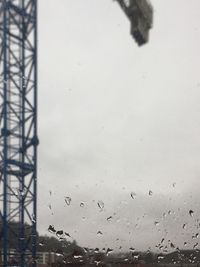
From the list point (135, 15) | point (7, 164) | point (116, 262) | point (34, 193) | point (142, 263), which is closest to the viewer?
point (135, 15)

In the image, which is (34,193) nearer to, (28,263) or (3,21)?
(28,263)

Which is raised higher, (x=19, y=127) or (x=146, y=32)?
(x=146, y=32)

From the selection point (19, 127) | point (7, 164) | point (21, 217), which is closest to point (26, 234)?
point (21, 217)

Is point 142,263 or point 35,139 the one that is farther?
point 142,263

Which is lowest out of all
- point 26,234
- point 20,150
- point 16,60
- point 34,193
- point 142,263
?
point 142,263

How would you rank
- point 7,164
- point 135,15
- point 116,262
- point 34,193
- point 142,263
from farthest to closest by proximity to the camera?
point 142,263 → point 116,262 → point 34,193 → point 7,164 → point 135,15

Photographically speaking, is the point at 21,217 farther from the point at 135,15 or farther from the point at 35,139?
the point at 135,15

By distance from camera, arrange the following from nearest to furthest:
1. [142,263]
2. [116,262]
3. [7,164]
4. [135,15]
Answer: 1. [135,15]
2. [7,164]
3. [116,262]
4. [142,263]

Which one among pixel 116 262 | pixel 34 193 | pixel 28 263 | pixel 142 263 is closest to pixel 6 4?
pixel 34 193

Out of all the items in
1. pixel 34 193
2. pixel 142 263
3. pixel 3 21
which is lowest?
pixel 142 263
